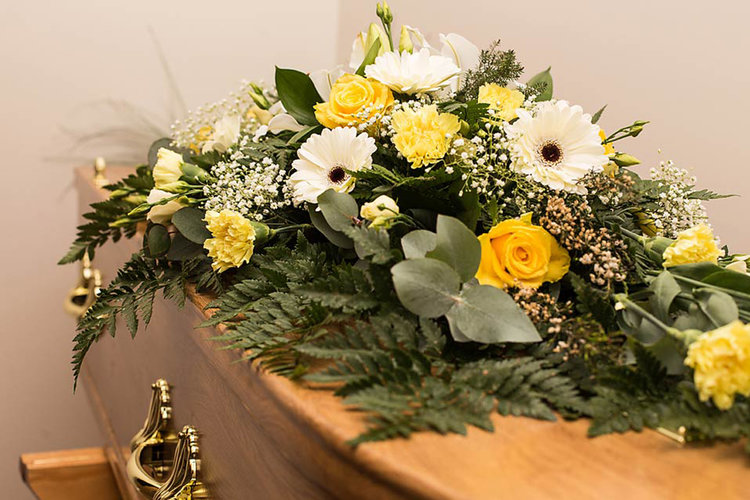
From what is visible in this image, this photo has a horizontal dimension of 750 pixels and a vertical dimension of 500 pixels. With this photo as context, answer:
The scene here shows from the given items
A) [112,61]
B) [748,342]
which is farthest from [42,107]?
[748,342]

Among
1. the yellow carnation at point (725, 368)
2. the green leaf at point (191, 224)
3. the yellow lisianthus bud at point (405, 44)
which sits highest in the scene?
the yellow lisianthus bud at point (405, 44)

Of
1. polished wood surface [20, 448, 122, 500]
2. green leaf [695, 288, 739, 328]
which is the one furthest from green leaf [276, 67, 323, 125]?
polished wood surface [20, 448, 122, 500]

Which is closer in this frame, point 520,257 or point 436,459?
point 436,459

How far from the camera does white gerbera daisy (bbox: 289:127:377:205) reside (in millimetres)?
732

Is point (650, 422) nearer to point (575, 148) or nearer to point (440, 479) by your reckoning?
point (440, 479)

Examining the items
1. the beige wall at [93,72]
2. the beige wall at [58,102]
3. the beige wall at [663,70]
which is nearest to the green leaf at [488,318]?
the beige wall at [663,70]

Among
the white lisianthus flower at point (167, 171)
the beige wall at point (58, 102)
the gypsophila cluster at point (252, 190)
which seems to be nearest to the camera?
the gypsophila cluster at point (252, 190)

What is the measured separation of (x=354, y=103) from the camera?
776 millimetres

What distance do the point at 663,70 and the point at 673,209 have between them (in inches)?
16.1

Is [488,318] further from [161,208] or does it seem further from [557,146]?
[161,208]

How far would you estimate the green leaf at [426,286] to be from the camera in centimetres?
56

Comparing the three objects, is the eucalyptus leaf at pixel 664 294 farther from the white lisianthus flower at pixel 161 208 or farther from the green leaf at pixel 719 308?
→ the white lisianthus flower at pixel 161 208

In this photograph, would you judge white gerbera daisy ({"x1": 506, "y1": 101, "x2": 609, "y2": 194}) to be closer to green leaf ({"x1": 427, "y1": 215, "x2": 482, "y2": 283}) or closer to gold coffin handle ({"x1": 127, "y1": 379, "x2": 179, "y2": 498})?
green leaf ({"x1": 427, "y1": 215, "x2": 482, "y2": 283})

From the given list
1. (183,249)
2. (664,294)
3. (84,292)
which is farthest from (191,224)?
(84,292)
